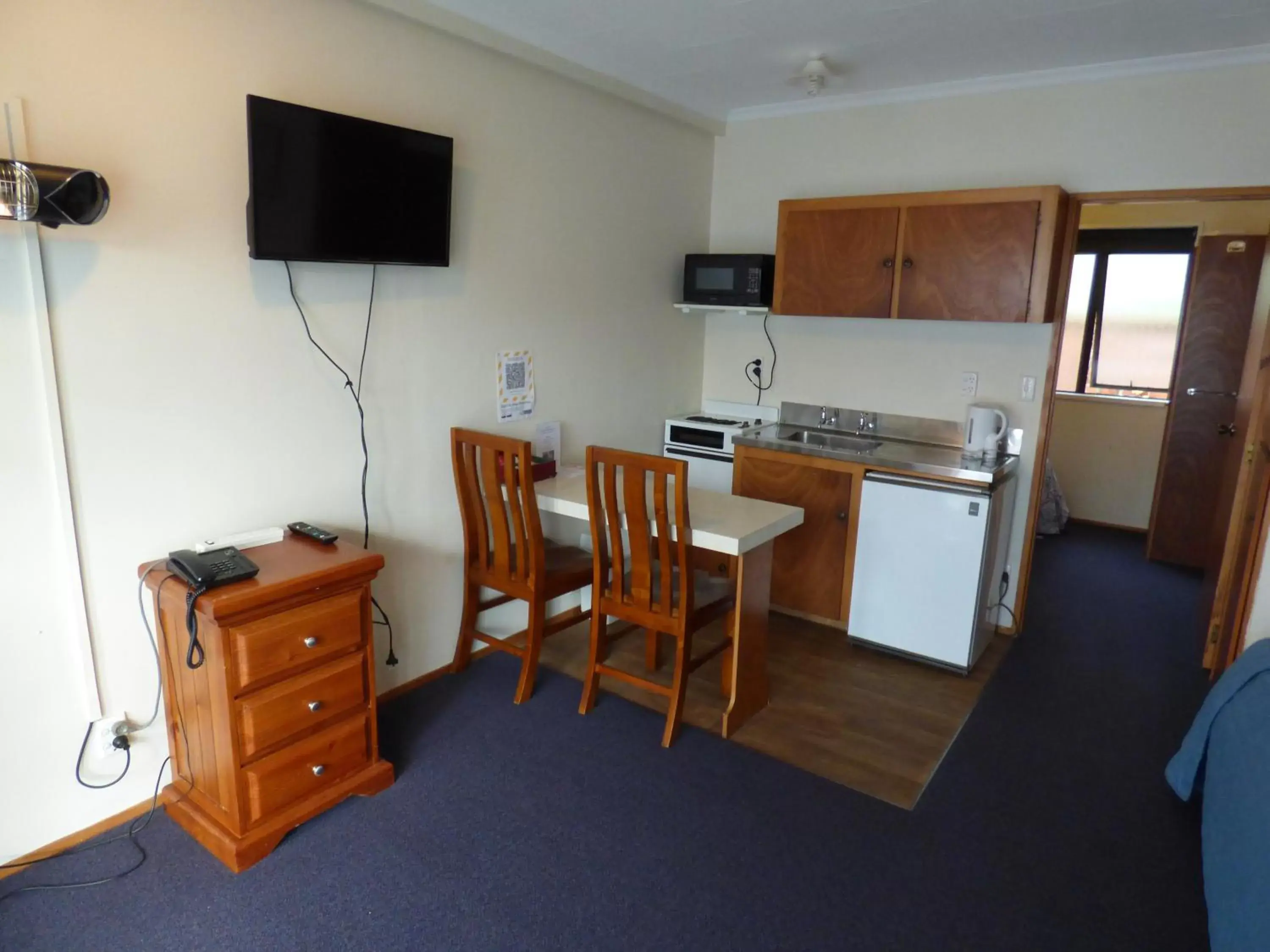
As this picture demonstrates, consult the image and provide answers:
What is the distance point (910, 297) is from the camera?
348 centimetres

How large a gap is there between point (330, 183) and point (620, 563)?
4.95 feet

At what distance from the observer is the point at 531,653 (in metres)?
3.01

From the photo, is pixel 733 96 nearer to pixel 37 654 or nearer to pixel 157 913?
pixel 37 654

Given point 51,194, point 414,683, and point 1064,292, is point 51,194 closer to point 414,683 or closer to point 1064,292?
point 414,683

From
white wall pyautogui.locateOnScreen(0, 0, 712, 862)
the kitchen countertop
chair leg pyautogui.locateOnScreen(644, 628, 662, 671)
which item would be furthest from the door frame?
white wall pyautogui.locateOnScreen(0, 0, 712, 862)

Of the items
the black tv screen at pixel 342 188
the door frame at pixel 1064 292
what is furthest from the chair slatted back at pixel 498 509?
the door frame at pixel 1064 292

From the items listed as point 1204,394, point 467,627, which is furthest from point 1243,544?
point 467,627

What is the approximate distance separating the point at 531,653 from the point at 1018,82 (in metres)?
3.09

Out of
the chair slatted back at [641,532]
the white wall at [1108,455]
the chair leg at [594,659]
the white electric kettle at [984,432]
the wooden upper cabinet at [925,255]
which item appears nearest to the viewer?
the chair slatted back at [641,532]

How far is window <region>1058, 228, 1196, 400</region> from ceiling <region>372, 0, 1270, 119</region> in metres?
2.89

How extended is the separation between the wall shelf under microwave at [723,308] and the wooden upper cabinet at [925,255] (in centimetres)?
13

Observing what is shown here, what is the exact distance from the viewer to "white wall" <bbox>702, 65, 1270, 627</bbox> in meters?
3.13

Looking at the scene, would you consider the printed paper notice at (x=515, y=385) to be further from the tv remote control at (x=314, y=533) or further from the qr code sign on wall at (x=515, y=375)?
the tv remote control at (x=314, y=533)

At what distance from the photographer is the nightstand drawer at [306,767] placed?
2.15 metres
